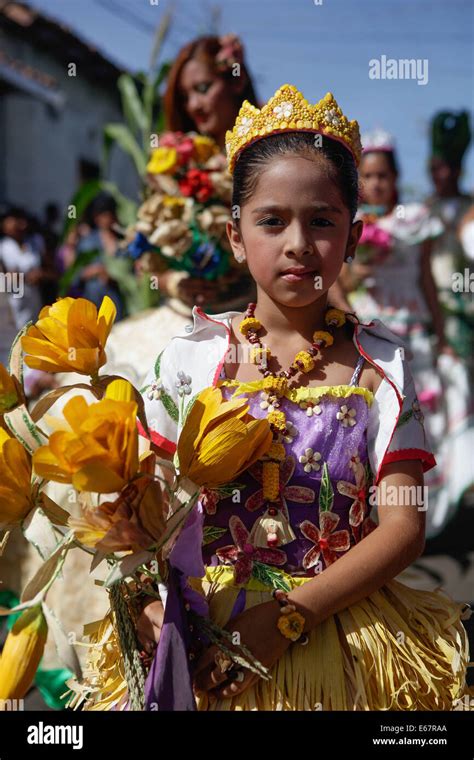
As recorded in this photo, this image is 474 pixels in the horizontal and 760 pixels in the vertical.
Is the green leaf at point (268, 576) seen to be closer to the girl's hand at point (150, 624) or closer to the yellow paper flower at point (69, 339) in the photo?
the girl's hand at point (150, 624)

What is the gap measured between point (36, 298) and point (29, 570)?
4492 millimetres

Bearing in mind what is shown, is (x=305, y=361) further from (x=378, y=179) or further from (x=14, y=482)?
(x=378, y=179)

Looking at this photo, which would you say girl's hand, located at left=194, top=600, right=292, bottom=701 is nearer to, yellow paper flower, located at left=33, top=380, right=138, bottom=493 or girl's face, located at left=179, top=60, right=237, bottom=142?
yellow paper flower, located at left=33, top=380, right=138, bottom=493

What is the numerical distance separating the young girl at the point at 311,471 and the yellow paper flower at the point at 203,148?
1.69 metres

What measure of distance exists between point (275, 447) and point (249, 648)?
41 cm

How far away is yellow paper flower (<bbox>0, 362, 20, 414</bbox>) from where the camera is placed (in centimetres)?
204

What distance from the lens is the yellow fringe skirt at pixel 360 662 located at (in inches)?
84.2

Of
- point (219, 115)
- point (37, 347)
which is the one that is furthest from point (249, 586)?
point (219, 115)

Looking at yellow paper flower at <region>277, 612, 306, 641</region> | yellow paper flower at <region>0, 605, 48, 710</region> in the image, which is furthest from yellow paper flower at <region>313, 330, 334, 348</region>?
yellow paper flower at <region>0, 605, 48, 710</region>

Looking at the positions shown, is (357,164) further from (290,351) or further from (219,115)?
(219,115)

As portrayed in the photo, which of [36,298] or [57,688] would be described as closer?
[57,688]

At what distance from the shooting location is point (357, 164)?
2.39 meters

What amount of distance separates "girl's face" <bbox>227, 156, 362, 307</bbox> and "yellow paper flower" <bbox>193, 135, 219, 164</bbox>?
1811 millimetres

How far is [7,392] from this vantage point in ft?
6.73
